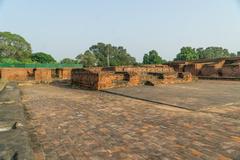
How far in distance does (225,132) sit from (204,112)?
155 centimetres

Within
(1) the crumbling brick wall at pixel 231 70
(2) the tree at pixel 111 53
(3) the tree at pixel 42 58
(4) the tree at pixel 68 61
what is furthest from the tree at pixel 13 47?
(1) the crumbling brick wall at pixel 231 70

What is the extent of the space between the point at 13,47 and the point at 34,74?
28342mm

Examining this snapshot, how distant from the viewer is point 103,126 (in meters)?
4.00

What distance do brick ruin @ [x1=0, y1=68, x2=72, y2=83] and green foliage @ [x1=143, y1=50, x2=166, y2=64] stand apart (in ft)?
99.1

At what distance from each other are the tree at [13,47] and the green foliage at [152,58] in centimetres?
2456

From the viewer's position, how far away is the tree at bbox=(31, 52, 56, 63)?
4588 cm

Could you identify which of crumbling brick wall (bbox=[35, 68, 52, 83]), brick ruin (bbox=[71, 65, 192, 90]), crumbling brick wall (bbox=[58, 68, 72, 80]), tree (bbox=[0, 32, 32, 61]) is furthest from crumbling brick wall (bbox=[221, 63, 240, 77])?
tree (bbox=[0, 32, 32, 61])

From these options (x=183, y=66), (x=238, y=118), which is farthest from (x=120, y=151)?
(x=183, y=66)

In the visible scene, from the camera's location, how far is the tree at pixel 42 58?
151 ft

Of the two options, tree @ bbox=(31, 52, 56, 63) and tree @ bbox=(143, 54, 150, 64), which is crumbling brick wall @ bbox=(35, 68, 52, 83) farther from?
tree @ bbox=(143, 54, 150, 64)

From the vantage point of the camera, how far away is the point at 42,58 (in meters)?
46.1

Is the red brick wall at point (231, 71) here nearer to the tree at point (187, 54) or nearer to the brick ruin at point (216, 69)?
the brick ruin at point (216, 69)

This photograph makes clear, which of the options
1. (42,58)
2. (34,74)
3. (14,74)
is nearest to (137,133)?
(34,74)

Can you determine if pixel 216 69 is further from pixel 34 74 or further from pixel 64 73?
pixel 34 74
